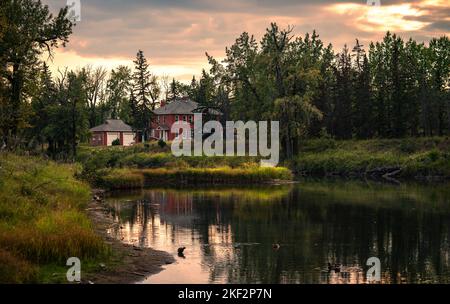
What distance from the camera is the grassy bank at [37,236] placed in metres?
19.1

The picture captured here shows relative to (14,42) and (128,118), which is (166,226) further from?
(128,118)

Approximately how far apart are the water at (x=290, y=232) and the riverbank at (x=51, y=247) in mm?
1302

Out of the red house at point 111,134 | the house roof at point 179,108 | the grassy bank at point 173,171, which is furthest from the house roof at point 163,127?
the grassy bank at point 173,171

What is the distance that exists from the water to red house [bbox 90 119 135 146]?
62188mm

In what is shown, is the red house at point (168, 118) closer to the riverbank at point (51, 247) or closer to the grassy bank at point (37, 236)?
the grassy bank at point (37, 236)

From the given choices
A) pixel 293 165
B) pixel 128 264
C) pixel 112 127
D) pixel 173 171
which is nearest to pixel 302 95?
pixel 293 165

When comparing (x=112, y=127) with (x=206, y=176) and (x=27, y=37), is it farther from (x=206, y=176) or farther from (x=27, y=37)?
(x=27, y=37)

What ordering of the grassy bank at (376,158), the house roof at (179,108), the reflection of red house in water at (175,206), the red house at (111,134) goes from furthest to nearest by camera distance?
the house roof at (179,108)
the red house at (111,134)
the grassy bank at (376,158)
the reflection of red house in water at (175,206)

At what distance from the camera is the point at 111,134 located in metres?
117

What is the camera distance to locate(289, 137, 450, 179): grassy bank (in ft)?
251

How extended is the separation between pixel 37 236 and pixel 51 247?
2.50ft

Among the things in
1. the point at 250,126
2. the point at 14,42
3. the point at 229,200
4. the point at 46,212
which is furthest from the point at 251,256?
the point at 250,126

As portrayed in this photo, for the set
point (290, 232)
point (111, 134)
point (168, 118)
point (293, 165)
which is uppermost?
point (168, 118)

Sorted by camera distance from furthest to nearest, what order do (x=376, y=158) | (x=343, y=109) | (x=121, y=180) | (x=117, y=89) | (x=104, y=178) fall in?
(x=117, y=89), (x=343, y=109), (x=376, y=158), (x=121, y=180), (x=104, y=178)
